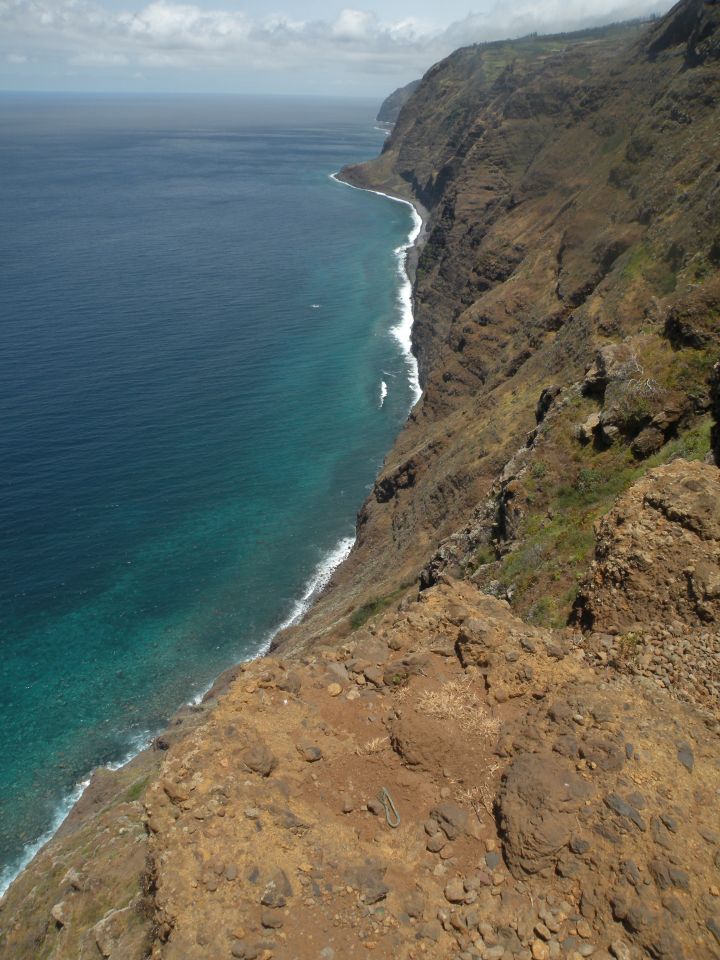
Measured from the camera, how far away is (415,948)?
10.7 metres

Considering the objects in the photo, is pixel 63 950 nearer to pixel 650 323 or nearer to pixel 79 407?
pixel 650 323

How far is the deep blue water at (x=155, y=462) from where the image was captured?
149ft

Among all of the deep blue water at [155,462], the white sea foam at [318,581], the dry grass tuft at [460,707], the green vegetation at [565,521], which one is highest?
the dry grass tuft at [460,707]

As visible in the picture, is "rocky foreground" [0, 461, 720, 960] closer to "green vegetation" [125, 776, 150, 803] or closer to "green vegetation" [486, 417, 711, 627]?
"green vegetation" [486, 417, 711, 627]

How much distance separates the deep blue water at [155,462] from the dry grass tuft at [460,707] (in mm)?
33060

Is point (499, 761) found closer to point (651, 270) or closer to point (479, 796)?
point (479, 796)

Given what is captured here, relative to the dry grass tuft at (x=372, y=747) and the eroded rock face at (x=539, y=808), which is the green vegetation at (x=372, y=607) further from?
the eroded rock face at (x=539, y=808)

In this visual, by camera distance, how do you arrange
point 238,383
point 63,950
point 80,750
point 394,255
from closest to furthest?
point 63,950, point 80,750, point 238,383, point 394,255

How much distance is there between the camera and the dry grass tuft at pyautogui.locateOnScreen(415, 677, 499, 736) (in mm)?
13992

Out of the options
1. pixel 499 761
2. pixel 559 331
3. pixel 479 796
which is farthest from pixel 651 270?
pixel 479 796

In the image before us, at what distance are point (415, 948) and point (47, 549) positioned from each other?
52475 millimetres

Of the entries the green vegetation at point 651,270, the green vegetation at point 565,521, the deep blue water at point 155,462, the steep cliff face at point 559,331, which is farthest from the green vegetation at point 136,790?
the green vegetation at point 651,270

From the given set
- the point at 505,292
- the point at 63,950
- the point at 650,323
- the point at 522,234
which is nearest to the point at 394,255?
the point at 522,234

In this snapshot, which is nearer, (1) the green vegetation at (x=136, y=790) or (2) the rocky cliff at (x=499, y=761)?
(2) the rocky cliff at (x=499, y=761)
